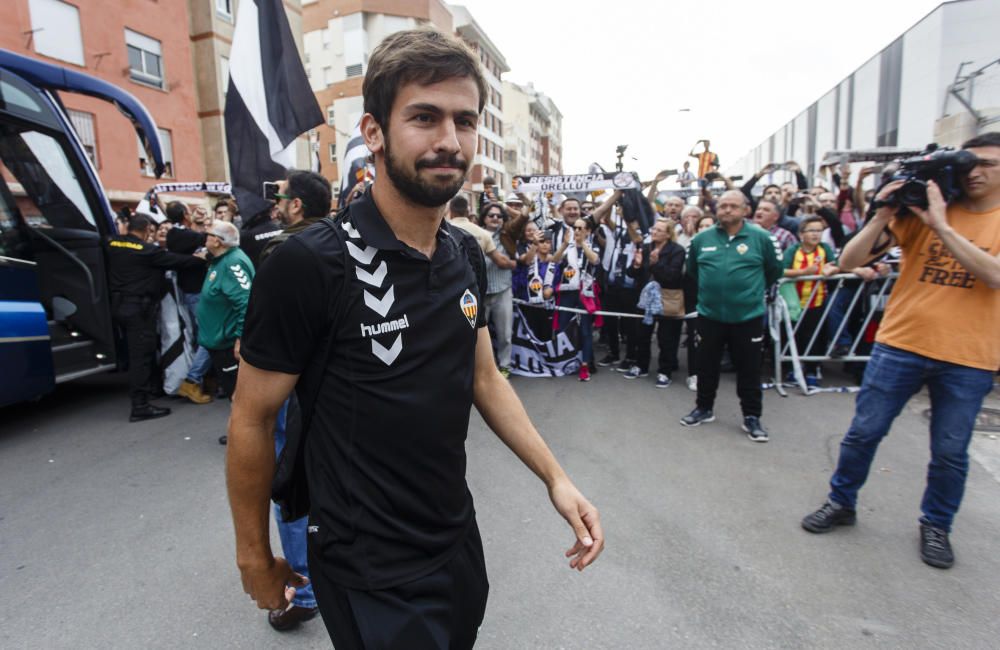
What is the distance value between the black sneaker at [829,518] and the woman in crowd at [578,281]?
391cm

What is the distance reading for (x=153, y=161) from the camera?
621cm

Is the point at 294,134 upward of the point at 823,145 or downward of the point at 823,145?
downward

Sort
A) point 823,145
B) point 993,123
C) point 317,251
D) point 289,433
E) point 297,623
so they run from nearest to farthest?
point 317,251, point 289,433, point 297,623, point 993,123, point 823,145

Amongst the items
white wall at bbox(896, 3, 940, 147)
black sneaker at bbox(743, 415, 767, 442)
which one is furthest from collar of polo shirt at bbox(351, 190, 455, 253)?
white wall at bbox(896, 3, 940, 147)

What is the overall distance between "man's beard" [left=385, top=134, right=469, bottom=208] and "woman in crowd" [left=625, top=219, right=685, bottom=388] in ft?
19.1

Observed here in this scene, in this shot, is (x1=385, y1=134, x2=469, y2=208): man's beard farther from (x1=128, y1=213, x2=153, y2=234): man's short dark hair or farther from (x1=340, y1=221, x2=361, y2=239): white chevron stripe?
(x1=128, y1=213, x2=153, y2=234): man's short dark hair

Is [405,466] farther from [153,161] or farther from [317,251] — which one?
[153,161]

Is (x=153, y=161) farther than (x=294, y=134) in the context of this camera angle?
Yes

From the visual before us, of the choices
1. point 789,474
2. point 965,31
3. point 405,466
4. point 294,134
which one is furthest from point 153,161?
point 965,31

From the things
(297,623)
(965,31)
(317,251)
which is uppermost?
(965,31)

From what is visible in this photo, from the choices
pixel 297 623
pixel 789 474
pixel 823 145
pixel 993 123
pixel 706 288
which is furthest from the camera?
pixel 823 145

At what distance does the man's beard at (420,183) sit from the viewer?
129 cm

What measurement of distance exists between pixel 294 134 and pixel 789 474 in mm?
5266

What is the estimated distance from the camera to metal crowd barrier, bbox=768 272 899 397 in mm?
6344
